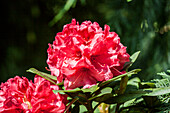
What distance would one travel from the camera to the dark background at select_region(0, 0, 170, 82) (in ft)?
4.05

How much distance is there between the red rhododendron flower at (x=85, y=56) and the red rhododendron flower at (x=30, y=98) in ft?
0.16

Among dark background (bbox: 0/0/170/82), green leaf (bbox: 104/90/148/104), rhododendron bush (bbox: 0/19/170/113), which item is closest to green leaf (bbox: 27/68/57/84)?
rhododendron bush (bbox: 0/19/170/113)

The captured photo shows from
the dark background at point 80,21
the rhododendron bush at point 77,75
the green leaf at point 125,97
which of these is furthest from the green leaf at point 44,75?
the dark background at point 80,21

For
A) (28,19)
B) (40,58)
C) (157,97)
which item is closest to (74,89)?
(157,97)

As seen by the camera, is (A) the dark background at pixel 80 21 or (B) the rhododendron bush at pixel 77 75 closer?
(B) the rhododendron bush at pixel 77 75

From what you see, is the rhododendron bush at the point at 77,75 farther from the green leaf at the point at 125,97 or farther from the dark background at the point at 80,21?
the dark background at the point at 80,21

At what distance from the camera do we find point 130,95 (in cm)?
54

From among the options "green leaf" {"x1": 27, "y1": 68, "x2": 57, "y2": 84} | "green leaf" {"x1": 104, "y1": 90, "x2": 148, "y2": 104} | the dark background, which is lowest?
"green leaf" {"x1": 104, "y1": 90, "x2": 148, "y2": 104}

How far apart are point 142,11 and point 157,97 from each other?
715 mm

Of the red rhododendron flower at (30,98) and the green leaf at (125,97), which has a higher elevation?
the red rhododendron flower at (30,98)

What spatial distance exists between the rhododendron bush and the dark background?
592mm

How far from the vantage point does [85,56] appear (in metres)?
0.51

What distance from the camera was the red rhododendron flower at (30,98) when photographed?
0.53 meters

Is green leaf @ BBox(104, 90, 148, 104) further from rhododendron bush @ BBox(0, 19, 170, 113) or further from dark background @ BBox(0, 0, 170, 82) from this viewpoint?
dark background @ BBox(0, 0, 170, 82)
